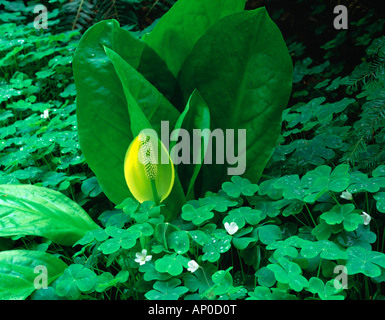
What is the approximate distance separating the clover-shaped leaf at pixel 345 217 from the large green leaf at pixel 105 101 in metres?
0.72

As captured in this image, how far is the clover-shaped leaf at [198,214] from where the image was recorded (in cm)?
130

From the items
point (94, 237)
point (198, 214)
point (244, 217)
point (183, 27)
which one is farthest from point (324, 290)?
point (183, 27)

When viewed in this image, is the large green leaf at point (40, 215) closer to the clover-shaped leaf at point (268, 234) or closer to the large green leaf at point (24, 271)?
the large green leaf at point (24, 271)

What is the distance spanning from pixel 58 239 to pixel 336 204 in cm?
90

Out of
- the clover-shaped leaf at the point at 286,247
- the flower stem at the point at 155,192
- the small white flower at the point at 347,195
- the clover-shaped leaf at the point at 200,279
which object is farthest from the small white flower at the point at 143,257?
the small white flower at the point at 347,195

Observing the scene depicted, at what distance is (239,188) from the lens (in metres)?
1.43

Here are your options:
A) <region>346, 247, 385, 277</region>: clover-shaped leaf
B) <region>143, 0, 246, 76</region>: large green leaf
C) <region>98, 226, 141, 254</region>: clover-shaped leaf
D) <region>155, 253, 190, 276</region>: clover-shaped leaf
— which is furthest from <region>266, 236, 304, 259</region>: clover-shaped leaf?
<region>143, 0, 246, 76</region>: large green leaf

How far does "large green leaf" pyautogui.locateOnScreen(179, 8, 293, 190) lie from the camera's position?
59.3 inches

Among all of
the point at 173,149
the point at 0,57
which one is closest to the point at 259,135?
the point at 173,149

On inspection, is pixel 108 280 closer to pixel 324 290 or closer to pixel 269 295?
pixel 269 295

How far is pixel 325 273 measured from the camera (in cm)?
116

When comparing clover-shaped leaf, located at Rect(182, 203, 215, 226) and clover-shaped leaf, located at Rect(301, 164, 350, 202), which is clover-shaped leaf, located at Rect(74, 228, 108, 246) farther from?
clover-shaped leaf, located at Rect(301, 164, 350, 202)

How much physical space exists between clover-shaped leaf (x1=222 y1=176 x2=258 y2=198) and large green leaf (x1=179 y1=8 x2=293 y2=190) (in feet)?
0.49
